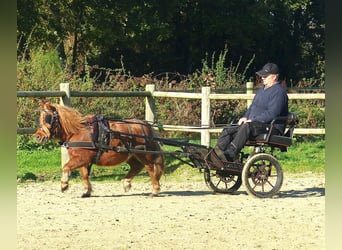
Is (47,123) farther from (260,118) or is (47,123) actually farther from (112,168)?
(112,168)

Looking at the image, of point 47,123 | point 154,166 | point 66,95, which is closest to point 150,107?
point 66,95

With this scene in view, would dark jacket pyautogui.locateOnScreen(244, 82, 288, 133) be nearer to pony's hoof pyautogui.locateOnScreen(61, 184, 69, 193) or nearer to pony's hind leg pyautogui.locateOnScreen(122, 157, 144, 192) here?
pony's hind leg pyautogui.locateOnScreen(122, 157, 144, 192)

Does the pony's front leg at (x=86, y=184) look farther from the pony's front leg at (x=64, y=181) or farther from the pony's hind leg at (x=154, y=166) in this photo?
the pony's hind leg at (x=154, y=166)

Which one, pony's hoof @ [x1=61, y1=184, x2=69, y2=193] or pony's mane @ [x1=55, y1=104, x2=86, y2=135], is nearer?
pony's mane @ [x1=55, y1=104, x2=86, y2=135]

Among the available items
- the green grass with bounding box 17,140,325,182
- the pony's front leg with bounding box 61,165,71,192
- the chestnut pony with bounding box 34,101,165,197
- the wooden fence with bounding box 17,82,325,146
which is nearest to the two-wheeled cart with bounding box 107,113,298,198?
the chestnut pony with bounding box 34,101,165,197

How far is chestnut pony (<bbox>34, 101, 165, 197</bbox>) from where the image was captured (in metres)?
8.49

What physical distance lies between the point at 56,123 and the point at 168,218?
228cm

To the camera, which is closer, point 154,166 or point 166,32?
point 154,166

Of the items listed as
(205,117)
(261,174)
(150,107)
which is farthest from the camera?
(150,107)

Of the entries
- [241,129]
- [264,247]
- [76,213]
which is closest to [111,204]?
[76,213]

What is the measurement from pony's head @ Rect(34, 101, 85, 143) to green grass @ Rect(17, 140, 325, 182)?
6.83 feet

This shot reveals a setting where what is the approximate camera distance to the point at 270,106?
8312 millimetres
